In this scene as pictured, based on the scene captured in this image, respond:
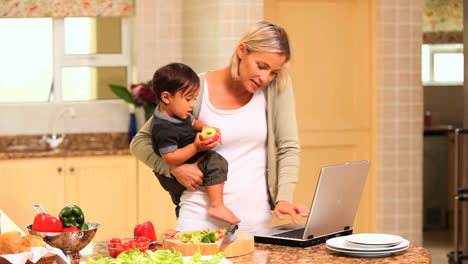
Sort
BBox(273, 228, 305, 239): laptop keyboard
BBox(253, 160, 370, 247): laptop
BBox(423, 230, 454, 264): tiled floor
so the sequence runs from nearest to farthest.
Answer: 1. BBox(253, 160, 370, 247): laptop
2. BBox(273, 228, 305, 239): laptop keyboard
3. BBox(423, 230, 454, 264): tiled floor

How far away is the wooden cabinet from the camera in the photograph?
5.10 m

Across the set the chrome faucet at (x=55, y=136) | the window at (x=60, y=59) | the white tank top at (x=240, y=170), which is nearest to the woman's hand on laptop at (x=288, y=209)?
the white tank top at (x=240, y=170)

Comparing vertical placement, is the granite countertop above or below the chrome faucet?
below

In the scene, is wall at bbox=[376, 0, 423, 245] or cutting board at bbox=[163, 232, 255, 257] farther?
wall at bbox=[376, 0, 423, 245]

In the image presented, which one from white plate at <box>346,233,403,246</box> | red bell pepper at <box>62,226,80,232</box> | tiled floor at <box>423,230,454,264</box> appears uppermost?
red bell pepper at <box>62,226,80,232</box>

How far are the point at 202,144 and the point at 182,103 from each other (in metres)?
0.16

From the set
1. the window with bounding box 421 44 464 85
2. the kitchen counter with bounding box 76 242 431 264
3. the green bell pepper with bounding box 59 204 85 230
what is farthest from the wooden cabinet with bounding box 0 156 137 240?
the window with bounding box 421 44 464 85

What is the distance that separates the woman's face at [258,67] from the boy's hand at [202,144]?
0.25m

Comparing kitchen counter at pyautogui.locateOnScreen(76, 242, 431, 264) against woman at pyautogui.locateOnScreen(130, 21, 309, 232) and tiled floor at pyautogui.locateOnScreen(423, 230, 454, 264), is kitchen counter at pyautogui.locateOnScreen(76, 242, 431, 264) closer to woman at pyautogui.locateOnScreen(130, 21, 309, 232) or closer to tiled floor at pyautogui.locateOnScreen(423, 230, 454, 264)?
woman at pyautogui.locateOnScreen(130, 21, 309, 232)

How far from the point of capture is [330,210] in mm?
2424

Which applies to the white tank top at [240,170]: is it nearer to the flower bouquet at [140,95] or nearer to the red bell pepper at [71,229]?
the red bell pepper at [71,229]

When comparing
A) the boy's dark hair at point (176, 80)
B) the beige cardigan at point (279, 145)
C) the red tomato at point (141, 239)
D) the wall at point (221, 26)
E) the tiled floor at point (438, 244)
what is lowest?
the tiled floor at point (438, 244)

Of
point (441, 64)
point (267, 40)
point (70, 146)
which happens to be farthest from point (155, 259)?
point (441, 64)

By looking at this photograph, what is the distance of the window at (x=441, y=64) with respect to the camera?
7484 millimetres
